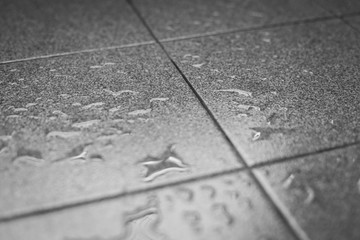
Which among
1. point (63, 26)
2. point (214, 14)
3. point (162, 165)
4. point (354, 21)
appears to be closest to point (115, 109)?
point (162, 165)

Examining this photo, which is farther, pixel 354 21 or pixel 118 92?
pixel 354 21

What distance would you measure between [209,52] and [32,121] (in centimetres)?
89

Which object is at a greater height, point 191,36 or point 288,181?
point 191,36

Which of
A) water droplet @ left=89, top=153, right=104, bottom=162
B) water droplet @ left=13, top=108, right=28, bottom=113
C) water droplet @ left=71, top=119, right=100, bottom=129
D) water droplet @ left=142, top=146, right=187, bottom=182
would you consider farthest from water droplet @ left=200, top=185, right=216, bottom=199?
water droplet @ left=13, top=108, right=28, bottom=113

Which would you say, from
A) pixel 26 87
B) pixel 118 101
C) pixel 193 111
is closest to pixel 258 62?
pixel 193 111

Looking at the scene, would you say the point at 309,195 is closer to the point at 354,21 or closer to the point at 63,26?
the point at 354,21

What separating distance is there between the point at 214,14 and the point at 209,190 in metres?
1.35

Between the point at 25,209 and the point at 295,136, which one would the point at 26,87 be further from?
the point at 295,136

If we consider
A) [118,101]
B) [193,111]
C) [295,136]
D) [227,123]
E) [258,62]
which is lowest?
[295,136]

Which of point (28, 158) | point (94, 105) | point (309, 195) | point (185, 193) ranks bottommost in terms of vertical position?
point (309, 195)

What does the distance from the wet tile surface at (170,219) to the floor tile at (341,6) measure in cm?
157

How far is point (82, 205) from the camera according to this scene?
4.17 ft

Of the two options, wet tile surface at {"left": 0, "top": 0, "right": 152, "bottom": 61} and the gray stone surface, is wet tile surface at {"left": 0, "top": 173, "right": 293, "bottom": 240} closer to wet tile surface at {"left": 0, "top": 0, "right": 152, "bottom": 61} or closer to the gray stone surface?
the gray stone surface

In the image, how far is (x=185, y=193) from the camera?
1.32 metres
